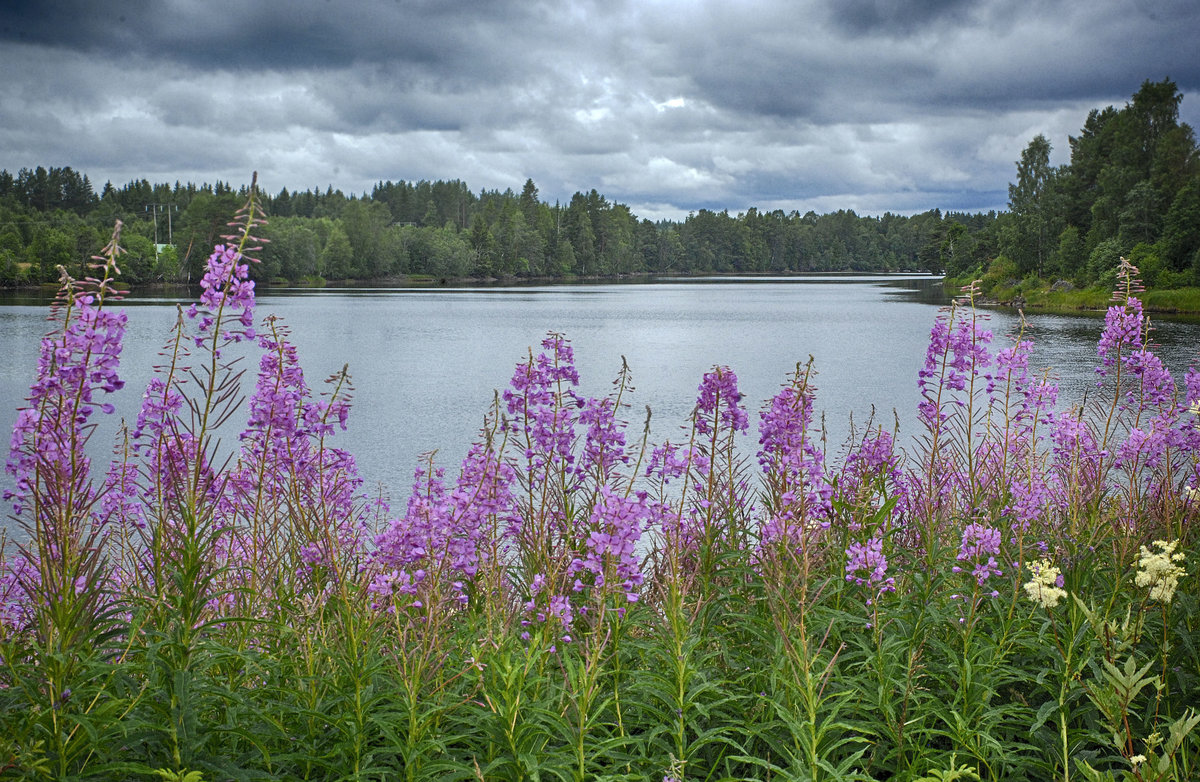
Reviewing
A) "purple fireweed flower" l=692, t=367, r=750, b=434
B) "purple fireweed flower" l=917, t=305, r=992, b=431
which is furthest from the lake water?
"purple fireweed flower" l=692, t=367, r=750, b=434

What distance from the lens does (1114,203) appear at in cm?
7056

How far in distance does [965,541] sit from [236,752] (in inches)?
144

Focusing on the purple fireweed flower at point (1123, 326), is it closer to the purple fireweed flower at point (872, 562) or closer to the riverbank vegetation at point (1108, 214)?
the purple fireweed flower at point (872, 562)

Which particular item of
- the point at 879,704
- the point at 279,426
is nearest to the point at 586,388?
the point at 279,426

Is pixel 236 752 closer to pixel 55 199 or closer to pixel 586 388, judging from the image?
pixel 586 388

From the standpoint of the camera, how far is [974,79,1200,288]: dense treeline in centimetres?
6178

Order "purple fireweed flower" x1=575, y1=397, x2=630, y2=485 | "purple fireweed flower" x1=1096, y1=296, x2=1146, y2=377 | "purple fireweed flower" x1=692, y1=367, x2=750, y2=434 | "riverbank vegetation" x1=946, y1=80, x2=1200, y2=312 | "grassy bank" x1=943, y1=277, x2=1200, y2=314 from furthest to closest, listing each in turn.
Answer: "riverbank vegetation" x1=946, y1=80, x2=1200, y2=312 < "grassy bank" x1=943, y1=277, x2=1200, y2=314 < "purple fireweed flower" x1=1096, y1=296, x2=1146, y2=377 < "purple fireweed flower" x1=692, y1=367, x2=750, y2=434 < "purple fireweed flower" x1=575, y1=397, x2=630, y2=485

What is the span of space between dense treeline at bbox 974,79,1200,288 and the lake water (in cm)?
840

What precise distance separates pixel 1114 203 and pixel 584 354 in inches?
2131

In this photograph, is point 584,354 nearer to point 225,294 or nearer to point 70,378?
point 225,294

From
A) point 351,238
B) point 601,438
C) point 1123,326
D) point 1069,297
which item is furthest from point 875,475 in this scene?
point 351,238

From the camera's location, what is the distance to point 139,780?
3285 mm

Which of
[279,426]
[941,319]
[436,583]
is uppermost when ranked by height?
[941,319]

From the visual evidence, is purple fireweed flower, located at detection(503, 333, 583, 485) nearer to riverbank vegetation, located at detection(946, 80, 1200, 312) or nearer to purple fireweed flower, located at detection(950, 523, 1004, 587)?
purple fireweed flower, located at detection(950, 523, 1004, 587)
